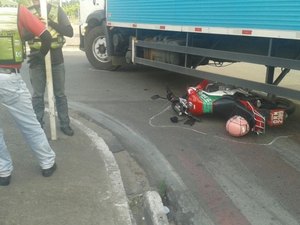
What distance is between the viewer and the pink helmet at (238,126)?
220 inches

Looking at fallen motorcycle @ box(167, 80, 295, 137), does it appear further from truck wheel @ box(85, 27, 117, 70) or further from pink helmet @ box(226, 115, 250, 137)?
truck wheel @ box(85, 27, 117, 70)

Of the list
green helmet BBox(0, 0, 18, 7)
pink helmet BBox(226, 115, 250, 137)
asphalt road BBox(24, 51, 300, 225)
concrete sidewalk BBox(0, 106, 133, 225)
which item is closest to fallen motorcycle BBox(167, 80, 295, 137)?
pink helmet BBox(226, 115, 250, 137)

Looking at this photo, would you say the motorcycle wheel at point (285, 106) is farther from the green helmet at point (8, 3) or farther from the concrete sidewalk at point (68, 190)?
the green helmet at point (8, 3)

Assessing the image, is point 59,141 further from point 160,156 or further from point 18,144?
point 160,156

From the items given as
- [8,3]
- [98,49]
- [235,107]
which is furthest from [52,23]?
[98,49]

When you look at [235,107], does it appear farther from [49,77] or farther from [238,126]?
[49,77]

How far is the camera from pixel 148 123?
20.8 ft

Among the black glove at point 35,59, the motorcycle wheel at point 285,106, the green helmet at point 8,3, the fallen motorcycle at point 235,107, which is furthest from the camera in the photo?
the motorcycle wheel at point 285,106

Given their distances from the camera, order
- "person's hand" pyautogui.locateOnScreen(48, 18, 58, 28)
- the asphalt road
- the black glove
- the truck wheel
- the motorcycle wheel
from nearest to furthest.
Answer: the asphalt road
"person's hand" pyautogui.locateOnScreen(48, 18, 58, 28)
the black glove
the motorcycle wheel
the truck wheel

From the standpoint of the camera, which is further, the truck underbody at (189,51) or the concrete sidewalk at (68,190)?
the truck underbody at (189,51)

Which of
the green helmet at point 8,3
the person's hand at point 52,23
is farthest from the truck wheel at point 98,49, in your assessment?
the green helmet at point 8,3

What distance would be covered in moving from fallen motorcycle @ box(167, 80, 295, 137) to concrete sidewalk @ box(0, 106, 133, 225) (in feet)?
5.92

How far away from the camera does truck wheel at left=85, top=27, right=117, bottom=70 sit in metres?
10.7

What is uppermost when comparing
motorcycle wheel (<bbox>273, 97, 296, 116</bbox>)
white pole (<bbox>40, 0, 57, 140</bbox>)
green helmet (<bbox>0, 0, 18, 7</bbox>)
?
green helmet (<bbox>0, 0, 18, 7</bbox>)
